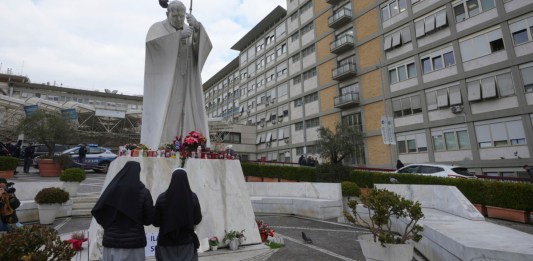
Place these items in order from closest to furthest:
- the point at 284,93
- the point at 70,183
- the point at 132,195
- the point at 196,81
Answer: the point at 132,195, the point at 196,81, the point at 70,183, the point at 284,93

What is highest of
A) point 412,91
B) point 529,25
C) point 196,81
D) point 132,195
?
point 529,25

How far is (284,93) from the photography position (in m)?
39.1

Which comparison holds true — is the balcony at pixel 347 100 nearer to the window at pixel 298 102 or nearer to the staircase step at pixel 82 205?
the window at pixel 298 102

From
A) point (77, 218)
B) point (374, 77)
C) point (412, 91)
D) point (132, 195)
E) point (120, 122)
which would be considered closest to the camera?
point (132, 195)

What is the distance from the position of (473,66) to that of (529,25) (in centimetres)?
347

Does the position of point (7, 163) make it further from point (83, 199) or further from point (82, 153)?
point (83, 199)

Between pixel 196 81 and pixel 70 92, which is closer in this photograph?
pixel 196 81

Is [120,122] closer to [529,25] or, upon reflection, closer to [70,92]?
[70,92]

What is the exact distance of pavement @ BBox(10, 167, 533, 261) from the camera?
5.35m

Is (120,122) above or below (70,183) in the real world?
above

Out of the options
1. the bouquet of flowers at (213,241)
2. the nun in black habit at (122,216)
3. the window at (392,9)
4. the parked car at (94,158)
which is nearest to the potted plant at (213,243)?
the bouquet of flowers at (213,241)

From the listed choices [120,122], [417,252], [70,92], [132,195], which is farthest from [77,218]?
[70,92]

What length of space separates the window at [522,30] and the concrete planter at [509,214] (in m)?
13.5

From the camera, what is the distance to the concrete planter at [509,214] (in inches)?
360
